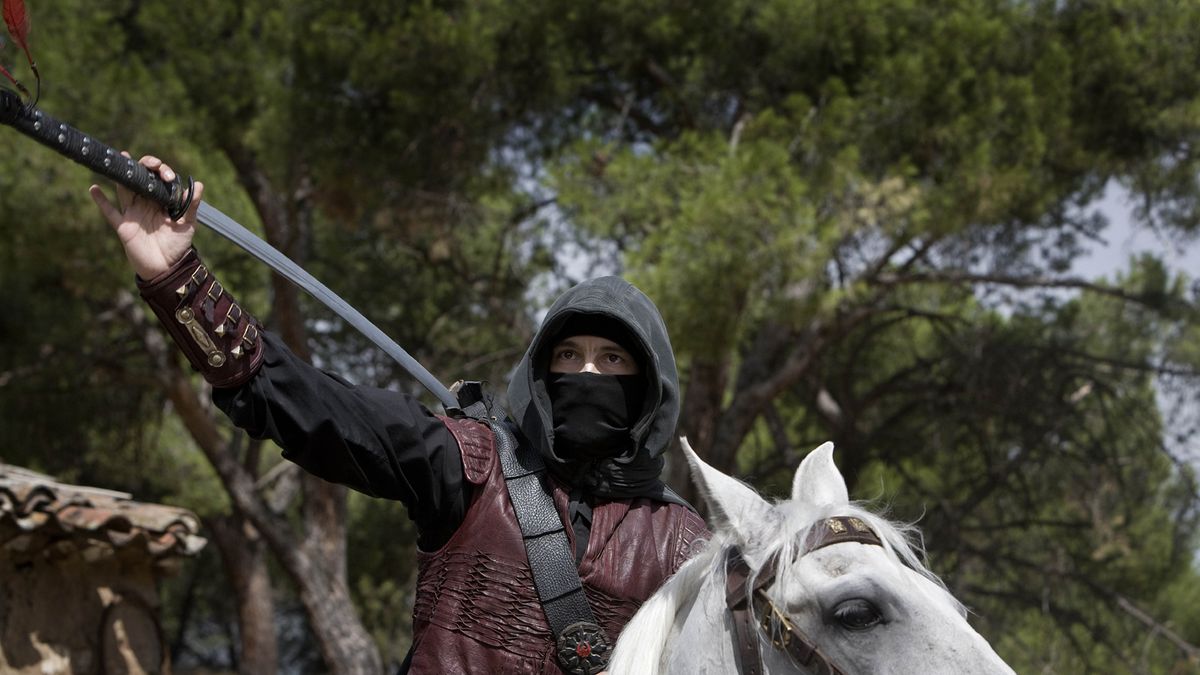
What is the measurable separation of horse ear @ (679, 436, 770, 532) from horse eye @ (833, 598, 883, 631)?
0.77 ft

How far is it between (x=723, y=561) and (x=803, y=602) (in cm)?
19

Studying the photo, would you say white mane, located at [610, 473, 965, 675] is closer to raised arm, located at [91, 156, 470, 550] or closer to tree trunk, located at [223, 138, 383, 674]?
raised arm, located at [91, 156, 470, 550]

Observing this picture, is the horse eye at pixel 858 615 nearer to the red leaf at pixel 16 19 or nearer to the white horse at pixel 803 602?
the white horse at pixel 803 602

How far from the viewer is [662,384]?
2.29m

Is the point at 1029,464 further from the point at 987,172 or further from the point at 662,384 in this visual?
the point at 662,384

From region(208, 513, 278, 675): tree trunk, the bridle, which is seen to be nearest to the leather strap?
the bridle

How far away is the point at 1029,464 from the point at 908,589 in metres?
9.91

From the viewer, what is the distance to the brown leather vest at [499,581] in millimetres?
2111

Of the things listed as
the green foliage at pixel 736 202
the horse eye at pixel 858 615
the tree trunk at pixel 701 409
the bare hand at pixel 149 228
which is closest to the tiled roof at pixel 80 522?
the green foliage at pixel 736 202

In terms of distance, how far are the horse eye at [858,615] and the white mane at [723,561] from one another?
0.11m

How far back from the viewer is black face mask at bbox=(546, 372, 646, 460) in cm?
225

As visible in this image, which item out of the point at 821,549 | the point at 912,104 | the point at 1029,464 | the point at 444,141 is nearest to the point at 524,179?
the point at 444,141

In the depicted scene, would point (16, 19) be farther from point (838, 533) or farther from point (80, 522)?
point (80, 522)

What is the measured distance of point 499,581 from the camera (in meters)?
2.13
